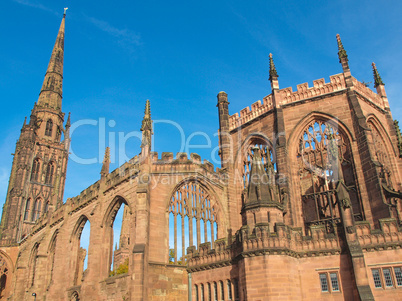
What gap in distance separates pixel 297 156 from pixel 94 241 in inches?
572

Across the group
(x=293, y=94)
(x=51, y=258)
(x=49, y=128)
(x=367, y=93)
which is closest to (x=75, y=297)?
(x=51, y=258)

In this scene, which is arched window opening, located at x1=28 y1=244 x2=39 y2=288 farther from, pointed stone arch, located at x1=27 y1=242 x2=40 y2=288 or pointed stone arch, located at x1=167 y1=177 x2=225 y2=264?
pointed stone arch, located at x1=167 y1=177 x2=225 y2=264

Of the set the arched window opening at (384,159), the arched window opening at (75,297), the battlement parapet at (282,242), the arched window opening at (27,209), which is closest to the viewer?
the battlement parapet at (282,242)

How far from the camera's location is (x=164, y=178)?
23.1 meters

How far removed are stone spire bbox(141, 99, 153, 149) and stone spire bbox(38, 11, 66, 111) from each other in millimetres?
46633

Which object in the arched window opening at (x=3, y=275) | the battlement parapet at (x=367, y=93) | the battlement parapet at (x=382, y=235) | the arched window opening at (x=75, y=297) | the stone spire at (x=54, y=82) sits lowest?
the arched window opening at (x=75, y=297)

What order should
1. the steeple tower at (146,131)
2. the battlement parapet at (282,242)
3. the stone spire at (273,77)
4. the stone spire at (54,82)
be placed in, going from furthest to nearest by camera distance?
the stone spire at (54,82) → the stone spire at (273,77) → the steeple tower at (146,131) → the battlement parapet at (282,242)

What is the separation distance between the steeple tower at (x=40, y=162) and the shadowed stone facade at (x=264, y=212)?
21.5 metres

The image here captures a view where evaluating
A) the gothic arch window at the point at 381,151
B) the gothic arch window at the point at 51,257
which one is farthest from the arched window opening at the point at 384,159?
the gothic arch window at the point at 51,257

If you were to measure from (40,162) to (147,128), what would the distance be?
4337cm

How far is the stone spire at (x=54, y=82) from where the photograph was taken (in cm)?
6681

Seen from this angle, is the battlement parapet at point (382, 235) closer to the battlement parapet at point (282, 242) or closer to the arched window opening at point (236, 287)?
the battlement parapet at point (282, 242)

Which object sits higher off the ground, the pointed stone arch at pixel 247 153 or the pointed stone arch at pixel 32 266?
the pointed stone arch at pixel 247 153

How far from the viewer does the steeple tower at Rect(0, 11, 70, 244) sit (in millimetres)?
54844
